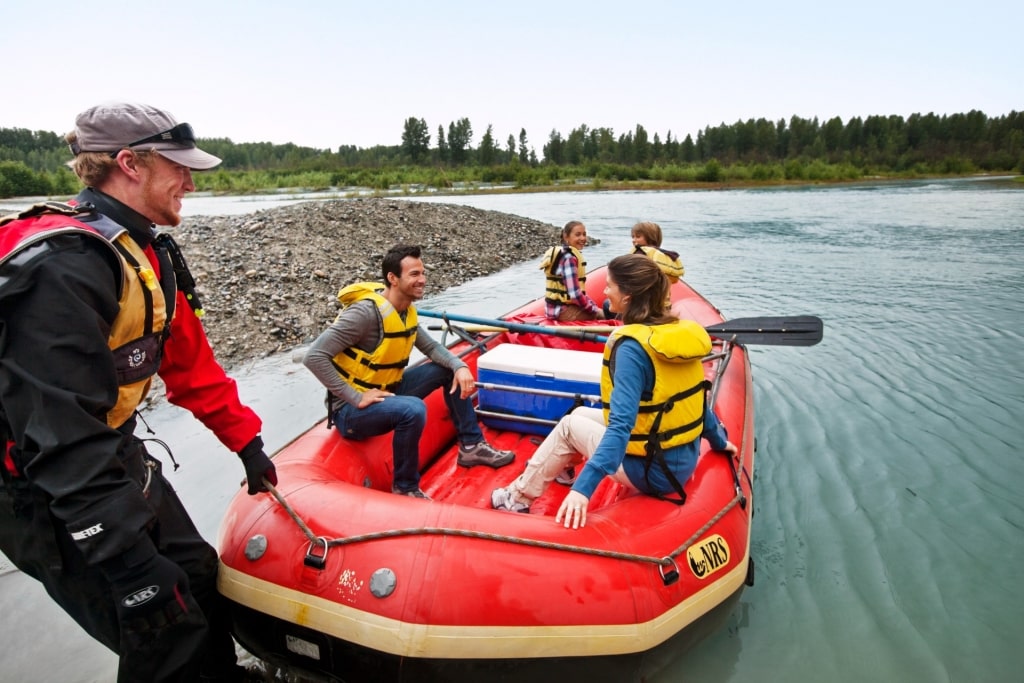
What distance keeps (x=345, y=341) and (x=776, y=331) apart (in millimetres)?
3219

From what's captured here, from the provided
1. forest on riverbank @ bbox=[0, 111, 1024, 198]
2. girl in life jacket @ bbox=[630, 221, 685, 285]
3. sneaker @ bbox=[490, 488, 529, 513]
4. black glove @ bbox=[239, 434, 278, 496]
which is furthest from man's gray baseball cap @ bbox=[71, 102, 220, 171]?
forest on riverbank @ bbox=[0, 111, 1024, 198]

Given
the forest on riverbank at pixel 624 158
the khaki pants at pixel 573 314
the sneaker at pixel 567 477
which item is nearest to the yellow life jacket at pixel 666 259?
the khaki pants at pixel 573 314

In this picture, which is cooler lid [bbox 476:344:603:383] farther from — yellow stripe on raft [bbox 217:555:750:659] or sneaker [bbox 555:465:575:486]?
yellow stripe on raft [bbox 217:555:750:659]

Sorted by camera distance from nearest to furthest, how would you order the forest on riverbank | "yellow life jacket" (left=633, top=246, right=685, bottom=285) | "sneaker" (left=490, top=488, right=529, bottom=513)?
"sneaker" (left=490, top=488, right=529, bottom=513)
"yellow life jacket" (left=633, top=246, right=685, bottom=285)
the forest on riverbank

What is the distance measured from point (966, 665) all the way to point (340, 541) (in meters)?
2.51

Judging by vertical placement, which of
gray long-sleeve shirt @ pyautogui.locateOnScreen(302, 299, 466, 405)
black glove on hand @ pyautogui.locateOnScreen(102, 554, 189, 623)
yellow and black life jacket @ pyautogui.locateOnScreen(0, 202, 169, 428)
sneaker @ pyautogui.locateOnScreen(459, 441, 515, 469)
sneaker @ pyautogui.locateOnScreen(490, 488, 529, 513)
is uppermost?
yellow and black life jacket @ pyautogui.locateOnScreen(0, 202, 169, 428)

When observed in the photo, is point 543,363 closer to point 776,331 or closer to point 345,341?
point 345,341

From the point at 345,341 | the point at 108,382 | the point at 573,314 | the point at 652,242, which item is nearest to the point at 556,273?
the point at 573,314

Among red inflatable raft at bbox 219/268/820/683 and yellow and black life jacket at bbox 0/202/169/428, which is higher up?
yellow and black life jacket at bbox 0/202/169/428

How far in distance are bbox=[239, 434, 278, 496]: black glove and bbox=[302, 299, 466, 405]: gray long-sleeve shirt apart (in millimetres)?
700

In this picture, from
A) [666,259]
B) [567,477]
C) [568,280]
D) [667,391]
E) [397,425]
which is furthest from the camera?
[568,280]

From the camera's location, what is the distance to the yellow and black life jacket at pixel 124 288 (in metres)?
1.26

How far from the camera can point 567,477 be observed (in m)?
3.03

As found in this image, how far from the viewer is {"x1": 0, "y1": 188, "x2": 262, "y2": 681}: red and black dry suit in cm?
120
